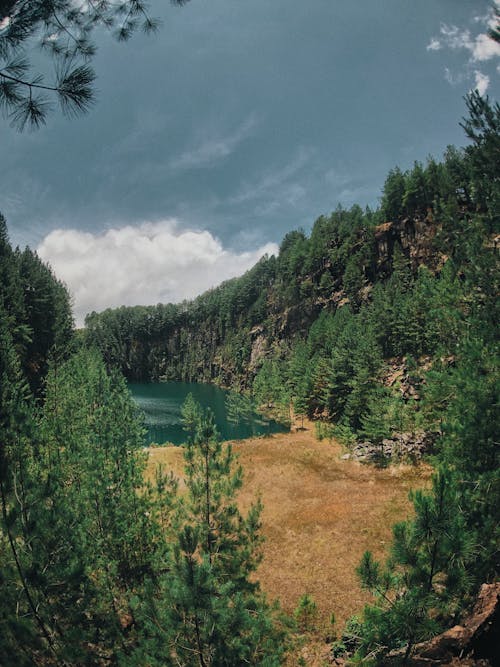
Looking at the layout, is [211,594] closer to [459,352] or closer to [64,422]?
[459,352]

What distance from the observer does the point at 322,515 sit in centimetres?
1950

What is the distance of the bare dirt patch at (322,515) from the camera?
43.5 feet

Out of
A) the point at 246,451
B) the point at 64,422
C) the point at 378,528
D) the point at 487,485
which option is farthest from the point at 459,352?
the point at 246,451

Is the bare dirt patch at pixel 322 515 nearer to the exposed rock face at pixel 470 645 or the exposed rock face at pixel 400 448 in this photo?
the exposed rock face at pixel 400 448

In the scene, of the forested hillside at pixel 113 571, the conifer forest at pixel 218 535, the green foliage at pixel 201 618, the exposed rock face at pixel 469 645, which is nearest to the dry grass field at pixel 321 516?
the conifer forest at pixel 218 535

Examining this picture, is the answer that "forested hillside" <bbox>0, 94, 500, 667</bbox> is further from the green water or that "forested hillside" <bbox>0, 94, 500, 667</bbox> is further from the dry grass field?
the green water

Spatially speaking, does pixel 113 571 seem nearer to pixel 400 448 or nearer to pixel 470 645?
pixel 470 645

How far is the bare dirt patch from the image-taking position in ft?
43.5

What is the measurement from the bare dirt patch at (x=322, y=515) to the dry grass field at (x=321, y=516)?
37 millimetres

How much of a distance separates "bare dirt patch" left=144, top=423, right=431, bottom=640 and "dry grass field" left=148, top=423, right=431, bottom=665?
37mm

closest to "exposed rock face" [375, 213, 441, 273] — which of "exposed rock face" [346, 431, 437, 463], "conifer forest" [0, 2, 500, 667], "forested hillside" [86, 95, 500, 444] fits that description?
"forested hillside" [86, 95, 500, 444]

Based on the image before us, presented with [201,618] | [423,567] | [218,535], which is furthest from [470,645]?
[218,535]

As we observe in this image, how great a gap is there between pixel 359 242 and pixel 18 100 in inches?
3255

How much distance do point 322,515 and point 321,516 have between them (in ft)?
0.45
